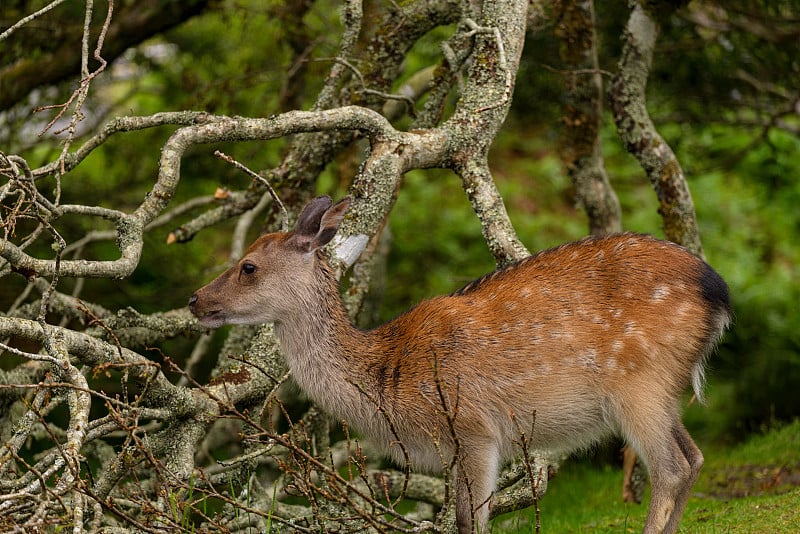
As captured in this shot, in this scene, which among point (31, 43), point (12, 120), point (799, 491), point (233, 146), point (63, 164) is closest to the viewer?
point (63, 164)

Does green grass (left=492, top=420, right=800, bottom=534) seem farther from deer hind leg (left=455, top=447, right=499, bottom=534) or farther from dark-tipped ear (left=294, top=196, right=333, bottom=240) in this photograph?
dark-tipped ear (left=294, top=196, right=333, bottom=240)

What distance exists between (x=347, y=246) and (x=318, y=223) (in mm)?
484

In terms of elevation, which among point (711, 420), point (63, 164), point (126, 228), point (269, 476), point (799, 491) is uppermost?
point (63, 164)

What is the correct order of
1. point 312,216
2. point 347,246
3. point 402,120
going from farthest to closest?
point 402,120
point 347,246
point 312,216

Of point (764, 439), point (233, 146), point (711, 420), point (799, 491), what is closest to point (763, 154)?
point (711, 420)

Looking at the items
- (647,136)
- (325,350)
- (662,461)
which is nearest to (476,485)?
(662,461)

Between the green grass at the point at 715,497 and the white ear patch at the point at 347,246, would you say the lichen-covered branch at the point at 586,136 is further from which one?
the white ear patch at the point at 347,246

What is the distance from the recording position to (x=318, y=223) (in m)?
6.29

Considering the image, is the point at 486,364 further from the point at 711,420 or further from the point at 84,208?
the point at 711,420

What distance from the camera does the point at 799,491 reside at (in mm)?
6988

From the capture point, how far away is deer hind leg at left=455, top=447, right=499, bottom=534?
570cm

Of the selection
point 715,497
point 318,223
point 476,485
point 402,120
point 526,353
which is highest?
point 318,223

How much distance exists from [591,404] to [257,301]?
1.96 m

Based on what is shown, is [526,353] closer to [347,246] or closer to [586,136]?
[347,246]
